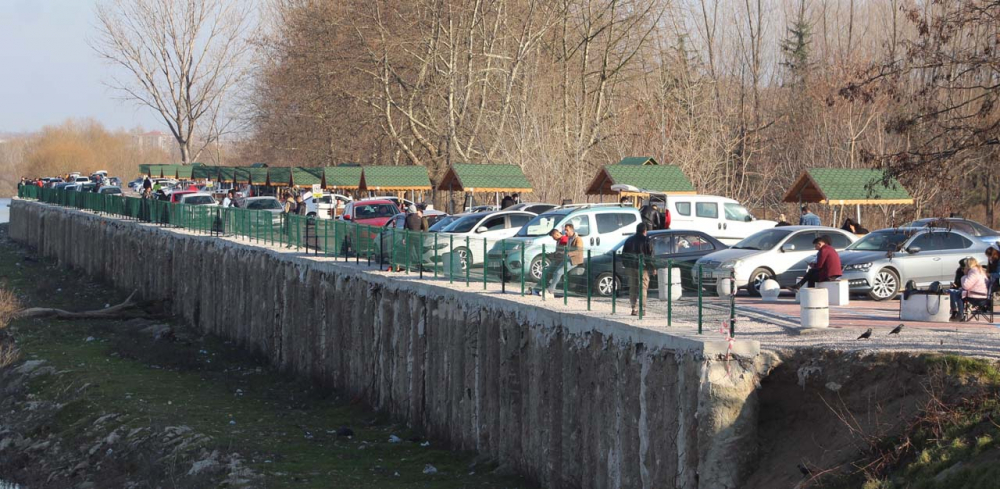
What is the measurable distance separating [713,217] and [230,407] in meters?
13.6

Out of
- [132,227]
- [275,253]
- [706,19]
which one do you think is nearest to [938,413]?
[275,253]

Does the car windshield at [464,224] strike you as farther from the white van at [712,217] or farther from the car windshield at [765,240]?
the car windshield at [765,240]

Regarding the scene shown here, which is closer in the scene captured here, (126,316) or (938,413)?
(938,413)

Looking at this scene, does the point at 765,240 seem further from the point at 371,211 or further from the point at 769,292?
the point at 371,211

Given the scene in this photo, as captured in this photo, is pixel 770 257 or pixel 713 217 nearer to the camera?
pixel 770 257

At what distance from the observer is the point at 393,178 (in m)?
52.1

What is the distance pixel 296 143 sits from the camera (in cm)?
7650

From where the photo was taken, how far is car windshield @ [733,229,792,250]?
2384cm

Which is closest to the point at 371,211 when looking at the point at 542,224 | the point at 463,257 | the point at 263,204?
the point at 263,204

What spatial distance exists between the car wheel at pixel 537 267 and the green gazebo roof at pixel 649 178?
18.3m

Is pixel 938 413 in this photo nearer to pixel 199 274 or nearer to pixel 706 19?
pixel 199 274

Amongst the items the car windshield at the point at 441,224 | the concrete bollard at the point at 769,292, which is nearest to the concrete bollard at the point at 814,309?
the concrete bollard at the point at 769,292

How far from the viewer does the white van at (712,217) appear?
31.7 meters

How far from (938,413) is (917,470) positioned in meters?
0.69
